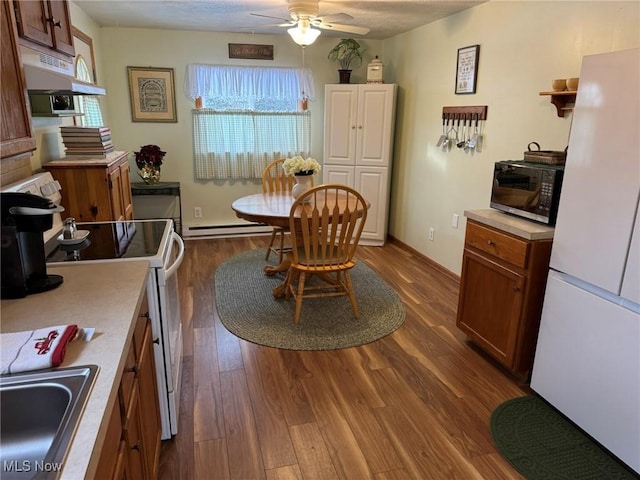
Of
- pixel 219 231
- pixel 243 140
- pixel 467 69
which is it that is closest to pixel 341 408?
pixel 467 69

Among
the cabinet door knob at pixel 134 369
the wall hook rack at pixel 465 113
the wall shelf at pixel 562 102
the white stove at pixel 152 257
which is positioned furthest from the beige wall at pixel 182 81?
the cabinet door knob at pixel 134 369

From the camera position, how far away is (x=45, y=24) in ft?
6.19

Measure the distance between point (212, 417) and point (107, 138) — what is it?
6.44ft

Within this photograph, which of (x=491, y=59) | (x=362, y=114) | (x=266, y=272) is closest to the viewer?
(x=491, y=59)

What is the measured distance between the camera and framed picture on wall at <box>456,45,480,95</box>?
3.43 m

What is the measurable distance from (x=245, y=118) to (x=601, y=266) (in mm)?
3907

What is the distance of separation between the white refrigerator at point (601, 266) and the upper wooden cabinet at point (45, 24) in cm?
225

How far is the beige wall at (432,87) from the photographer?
8.77 feet

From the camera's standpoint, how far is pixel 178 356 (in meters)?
2.27

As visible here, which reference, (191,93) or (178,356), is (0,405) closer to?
(178,356)

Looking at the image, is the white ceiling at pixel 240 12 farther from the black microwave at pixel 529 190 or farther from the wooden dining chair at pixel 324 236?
the black microwave at pixel 529 190

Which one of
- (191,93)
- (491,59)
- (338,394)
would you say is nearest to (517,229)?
(338,394)

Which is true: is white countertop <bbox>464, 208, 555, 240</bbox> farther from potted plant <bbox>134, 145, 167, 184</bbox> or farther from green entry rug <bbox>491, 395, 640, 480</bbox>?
potted plant <bbox>134, 145, 167, 184</bbox>

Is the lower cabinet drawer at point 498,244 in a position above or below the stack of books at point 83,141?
below
